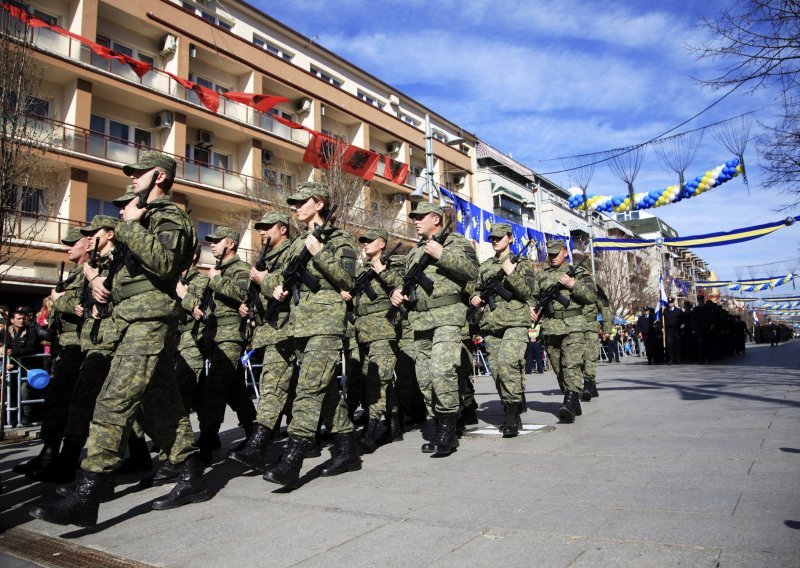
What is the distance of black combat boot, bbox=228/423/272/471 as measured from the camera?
4379mm

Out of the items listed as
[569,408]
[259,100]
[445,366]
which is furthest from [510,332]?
[259,100]

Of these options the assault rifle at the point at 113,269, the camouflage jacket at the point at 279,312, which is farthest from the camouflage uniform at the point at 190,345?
the assault rifle at the point at 113,269

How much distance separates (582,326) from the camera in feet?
23.4

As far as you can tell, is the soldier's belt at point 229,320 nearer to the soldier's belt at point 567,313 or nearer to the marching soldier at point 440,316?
the marching soldier at point 440,316

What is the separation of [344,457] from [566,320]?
381 centimetres

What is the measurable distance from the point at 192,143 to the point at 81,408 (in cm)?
2233

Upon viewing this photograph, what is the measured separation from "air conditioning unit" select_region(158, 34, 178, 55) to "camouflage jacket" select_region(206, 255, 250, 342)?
20.9 meters

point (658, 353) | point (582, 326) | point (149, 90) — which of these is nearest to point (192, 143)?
point (149, 90)

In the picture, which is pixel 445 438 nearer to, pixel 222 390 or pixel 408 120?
pixel 222 390

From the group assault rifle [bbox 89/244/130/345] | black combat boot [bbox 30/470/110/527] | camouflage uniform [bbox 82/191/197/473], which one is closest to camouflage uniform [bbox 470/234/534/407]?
camouflage uniform [bbox 82/191/197/473]

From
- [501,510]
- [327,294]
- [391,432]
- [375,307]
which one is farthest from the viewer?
[375,307]

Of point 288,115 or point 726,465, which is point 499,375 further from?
point 288,115

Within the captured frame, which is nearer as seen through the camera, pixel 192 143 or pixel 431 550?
pixel 431 550

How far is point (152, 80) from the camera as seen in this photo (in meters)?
22.6
